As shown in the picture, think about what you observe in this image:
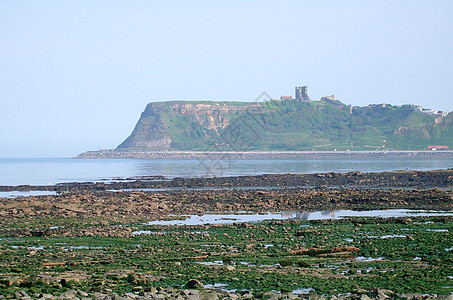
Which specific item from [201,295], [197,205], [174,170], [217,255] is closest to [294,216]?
[197,205]

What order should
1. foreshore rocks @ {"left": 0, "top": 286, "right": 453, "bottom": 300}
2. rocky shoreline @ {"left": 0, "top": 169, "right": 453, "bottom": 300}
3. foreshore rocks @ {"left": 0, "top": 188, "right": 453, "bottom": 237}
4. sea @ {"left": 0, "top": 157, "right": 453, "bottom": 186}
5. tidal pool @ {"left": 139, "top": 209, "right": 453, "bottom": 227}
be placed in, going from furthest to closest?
sea @ {"left": 0, "top": 157, "right": 453, "bottom": 186}
foreshore rocks @ {"left": 0, "top": 188, "right": 453, "bottom": 237}
tidal pool @ {"left": 139, "top": 209, "right": 453, "bottom": 227}
rocky shoreline @ {"left": 0, "top": 169, "right": 453, "bottom": 300}
foreshore rocks @ {"left": 0, "top": 286, "right": 453, "bottom": 300}

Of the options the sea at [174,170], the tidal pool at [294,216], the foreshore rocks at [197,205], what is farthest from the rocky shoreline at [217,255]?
the sea at [174,170]

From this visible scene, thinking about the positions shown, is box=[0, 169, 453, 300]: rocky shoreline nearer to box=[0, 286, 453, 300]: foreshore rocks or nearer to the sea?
box=[0, 286, 453, 300]: foreshore rocks

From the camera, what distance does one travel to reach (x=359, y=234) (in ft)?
76.6

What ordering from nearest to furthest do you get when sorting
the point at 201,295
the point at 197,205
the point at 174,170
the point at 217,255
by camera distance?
the point at 201,295 → the point at 217,255 → the point at 197,205 → the point at 174,170

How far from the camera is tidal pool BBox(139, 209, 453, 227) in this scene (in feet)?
96.2

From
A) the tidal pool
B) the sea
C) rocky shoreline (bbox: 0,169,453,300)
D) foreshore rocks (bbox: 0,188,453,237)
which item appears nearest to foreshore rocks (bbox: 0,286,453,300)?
rocky shoreline (bbox: 0,169,453,300)

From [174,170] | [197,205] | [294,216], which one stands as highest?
[174,170]

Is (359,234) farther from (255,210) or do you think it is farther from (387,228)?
(255,210)

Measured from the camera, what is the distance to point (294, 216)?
31.2 m

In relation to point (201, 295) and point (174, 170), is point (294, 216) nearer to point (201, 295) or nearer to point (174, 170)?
point (201, 295)

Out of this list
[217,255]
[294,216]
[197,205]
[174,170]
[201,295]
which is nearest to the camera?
[201,295]

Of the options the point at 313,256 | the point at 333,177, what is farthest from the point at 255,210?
the point at 333,177

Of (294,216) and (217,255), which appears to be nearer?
(217,255)
